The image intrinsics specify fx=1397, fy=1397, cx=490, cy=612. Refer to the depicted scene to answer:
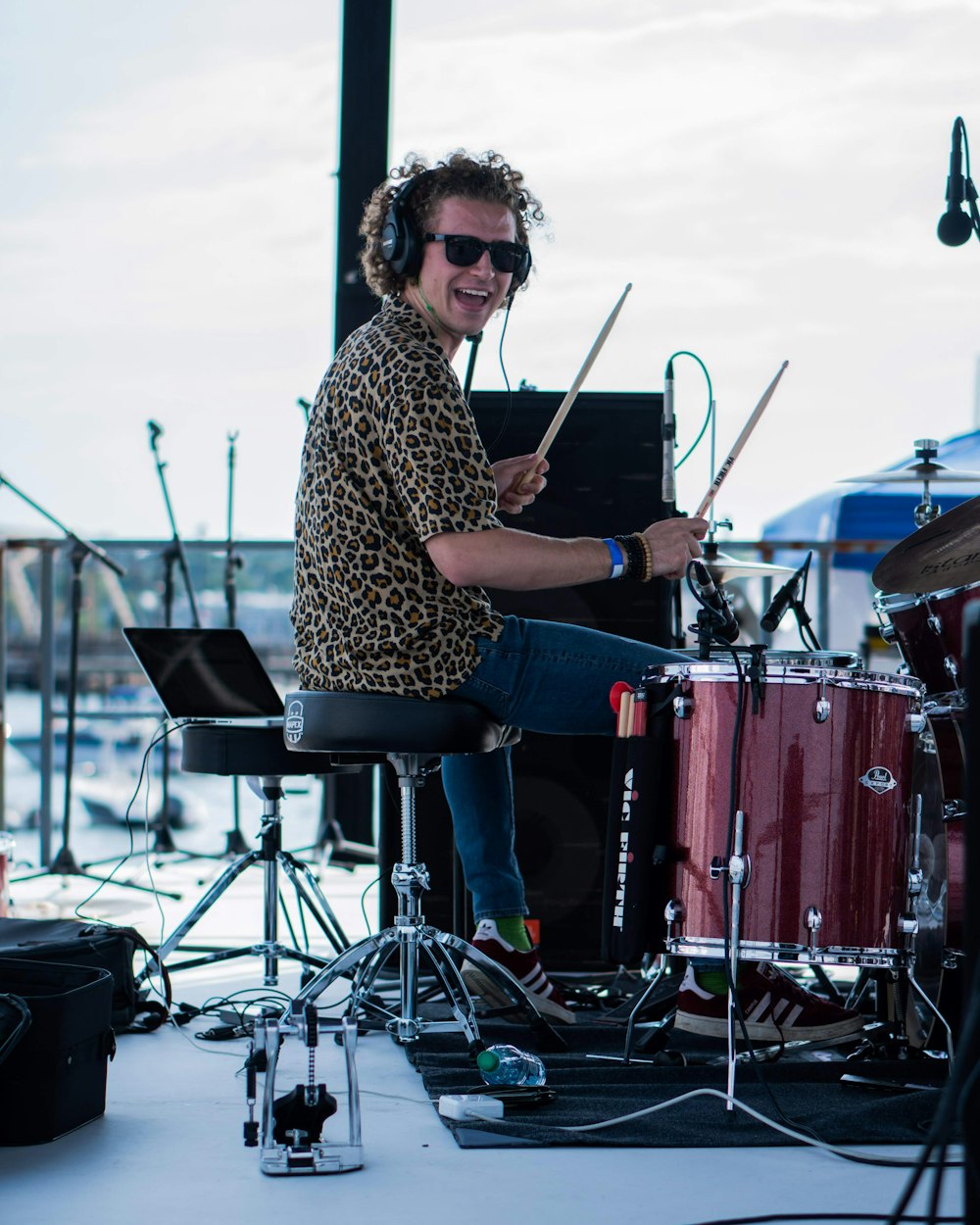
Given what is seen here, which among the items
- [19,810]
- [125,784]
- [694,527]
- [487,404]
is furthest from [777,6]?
[19,810]

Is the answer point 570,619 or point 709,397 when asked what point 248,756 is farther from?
point 709,397

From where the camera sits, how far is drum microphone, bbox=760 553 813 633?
2484 millimetres

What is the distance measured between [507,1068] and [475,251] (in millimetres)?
1363

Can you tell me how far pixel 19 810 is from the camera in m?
11.2

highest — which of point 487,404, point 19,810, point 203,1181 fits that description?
point 487,404

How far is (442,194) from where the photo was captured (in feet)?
8.16

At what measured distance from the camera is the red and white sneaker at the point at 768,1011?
2.54 meters

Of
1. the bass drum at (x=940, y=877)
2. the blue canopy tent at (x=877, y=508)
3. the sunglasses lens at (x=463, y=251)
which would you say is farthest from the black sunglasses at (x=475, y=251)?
the blue canopy tent at (x=877, y=508)

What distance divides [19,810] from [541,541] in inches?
388

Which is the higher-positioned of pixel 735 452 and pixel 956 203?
pixel 956 203

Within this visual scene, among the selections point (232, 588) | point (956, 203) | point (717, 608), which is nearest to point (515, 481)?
point (717, 608)

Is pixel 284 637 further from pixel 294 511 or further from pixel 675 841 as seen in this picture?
pixel 675 841

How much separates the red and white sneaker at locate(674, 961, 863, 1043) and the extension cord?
2.09 ft

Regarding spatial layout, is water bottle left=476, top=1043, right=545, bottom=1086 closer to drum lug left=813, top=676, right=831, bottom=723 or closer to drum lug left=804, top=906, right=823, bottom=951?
drum lug left=804, top=906, right=823, bottom=951
